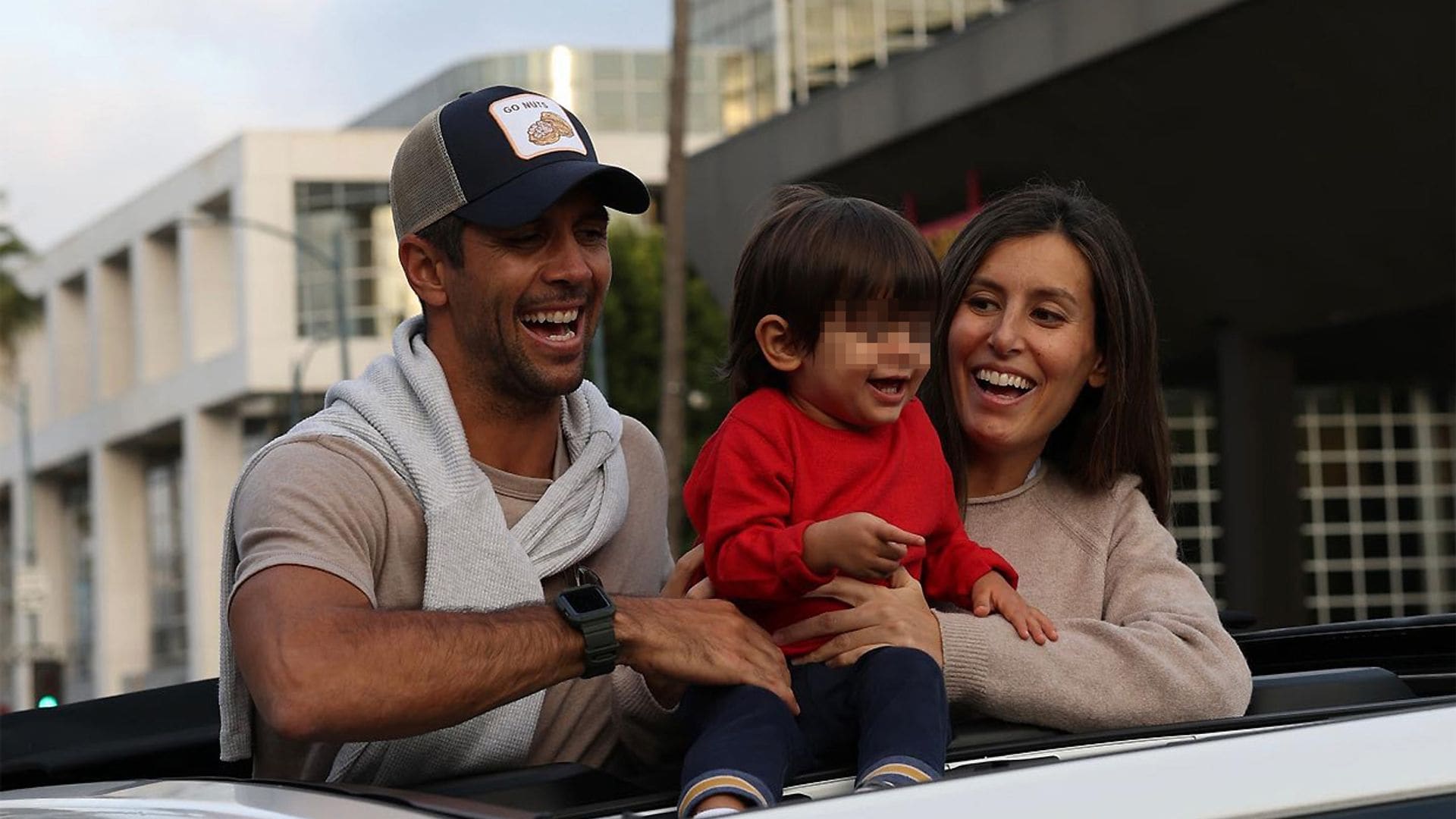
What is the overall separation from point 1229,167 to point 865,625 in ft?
57.6

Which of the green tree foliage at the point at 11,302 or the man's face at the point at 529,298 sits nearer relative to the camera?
the man's face at the point at 529,298

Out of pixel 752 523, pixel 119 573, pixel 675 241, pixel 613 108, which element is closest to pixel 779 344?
pixel 752 523

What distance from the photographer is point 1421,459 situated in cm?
3862

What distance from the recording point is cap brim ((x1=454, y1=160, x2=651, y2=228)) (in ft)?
10.6

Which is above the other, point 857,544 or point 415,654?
point 857,544

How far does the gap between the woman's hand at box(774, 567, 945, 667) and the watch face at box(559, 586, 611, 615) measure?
0.30m

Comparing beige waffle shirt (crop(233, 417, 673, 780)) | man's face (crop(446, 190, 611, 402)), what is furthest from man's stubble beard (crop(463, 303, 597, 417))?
beige waffle shirt (crop(233, 417, 673, 780))

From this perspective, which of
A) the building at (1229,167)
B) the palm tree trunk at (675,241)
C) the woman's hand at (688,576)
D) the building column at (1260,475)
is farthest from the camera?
the building column at (1260,475)

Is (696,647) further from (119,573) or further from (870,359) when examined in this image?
(119,573)

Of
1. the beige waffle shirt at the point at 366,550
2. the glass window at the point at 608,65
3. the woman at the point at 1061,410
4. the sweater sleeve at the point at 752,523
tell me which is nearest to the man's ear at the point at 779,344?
the sweater sleeve at the point at 752,523

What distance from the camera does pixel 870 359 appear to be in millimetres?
3055

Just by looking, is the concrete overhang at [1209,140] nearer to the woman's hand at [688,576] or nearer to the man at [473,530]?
the man at [473,530]

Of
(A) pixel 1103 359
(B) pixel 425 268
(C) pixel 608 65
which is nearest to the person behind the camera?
(B) pixel 425 268

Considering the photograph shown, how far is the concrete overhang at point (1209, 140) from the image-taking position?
17.3 m
